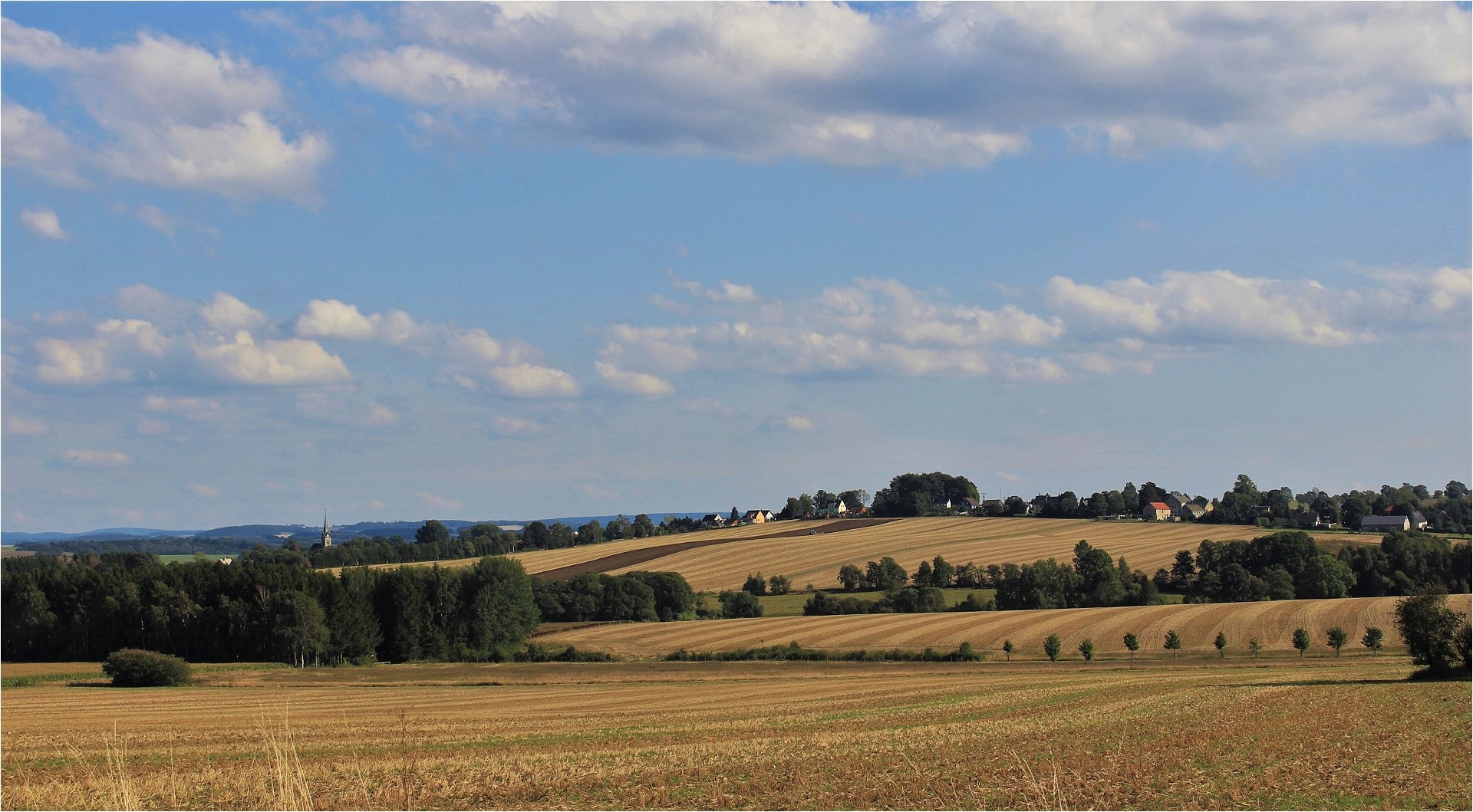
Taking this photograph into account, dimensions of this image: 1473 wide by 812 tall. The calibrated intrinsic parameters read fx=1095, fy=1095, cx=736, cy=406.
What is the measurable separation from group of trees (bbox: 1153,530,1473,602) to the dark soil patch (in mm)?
60469

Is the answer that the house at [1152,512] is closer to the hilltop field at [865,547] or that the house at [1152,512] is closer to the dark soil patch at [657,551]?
the hilltop field at [865,547]

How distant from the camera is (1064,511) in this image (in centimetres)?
18562

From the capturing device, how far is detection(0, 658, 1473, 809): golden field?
20.5m

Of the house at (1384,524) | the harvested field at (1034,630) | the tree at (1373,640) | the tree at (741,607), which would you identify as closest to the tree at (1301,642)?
the harvested field at (1034,630)

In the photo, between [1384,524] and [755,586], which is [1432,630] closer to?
[755,586]

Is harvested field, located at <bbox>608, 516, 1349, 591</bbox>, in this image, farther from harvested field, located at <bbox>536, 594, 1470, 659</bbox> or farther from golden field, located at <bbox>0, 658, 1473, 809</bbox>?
golden field, located at <bbox>0, 658, 1473, 809</bbox>

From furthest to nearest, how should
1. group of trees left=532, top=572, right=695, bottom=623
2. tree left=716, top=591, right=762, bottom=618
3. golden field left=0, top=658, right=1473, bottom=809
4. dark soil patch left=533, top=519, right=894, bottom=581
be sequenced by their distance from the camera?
dark soil patch left=533, top=519, right=894, bottom=581 < group of trees left=532, top=572, right=695, bottom=623 < tree left=716, top=591, right=762, bottom=618 < golden field left=0, top=658, right=1473, bottom=809

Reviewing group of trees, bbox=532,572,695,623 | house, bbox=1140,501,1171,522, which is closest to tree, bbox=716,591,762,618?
group of trees, bbox=532,572,695,623

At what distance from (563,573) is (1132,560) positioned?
6736 centimetres

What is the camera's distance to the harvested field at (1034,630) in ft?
270

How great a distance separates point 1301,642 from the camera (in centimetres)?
7644

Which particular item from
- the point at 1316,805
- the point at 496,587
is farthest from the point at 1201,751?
the point at 496,587

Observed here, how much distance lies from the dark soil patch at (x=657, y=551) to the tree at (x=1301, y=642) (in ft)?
245

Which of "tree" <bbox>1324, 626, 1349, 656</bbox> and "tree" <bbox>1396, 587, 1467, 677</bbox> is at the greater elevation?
"tree" <bbox>1396, 587, 1467, 677</bbox>
